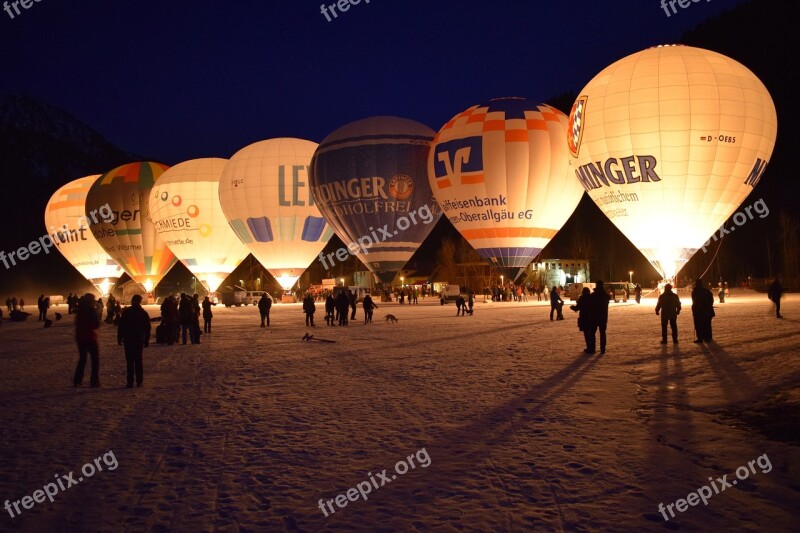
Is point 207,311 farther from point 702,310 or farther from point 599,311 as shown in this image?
point 702,310

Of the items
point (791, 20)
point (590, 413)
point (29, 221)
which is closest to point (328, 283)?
point (590, 413)

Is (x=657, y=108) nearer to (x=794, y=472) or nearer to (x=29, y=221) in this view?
(x=794, y=472)

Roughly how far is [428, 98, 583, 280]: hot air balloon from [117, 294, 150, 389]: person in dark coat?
20.7 meters

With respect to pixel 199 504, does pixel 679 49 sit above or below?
above

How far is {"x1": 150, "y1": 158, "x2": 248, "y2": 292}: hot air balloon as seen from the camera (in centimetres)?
3981

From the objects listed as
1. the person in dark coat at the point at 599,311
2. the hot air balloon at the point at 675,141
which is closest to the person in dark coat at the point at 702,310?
the person in dark coat at the point at 599,311

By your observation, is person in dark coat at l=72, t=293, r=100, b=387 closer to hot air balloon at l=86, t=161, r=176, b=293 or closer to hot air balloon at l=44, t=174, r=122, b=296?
hot air balloon at l=86, t=161, r=176, b=293

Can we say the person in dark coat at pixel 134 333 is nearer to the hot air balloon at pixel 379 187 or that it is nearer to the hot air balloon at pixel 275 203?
the hot air balloon at pixel 379 187

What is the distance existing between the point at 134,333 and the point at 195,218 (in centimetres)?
3230

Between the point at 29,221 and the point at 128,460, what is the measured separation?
12946cm

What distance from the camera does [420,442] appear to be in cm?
567

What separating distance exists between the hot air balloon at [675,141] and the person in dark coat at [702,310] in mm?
11960

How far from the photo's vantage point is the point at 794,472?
15.1 ft

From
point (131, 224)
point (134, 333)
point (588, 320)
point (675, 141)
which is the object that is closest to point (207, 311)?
point (134, 333)
